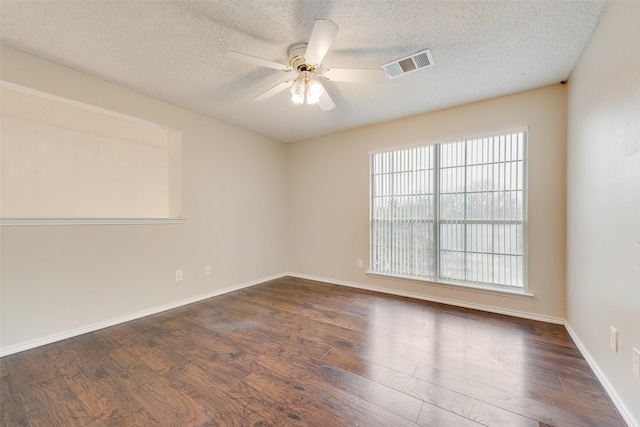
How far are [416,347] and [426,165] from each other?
2236mm

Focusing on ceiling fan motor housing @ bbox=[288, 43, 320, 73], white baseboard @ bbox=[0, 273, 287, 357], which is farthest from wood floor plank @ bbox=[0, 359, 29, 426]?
ceiling fan motor housing @ bbox=[288, 43, 320, 73]

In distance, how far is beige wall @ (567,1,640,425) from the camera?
1.33 m

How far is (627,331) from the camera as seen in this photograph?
53.4 inches

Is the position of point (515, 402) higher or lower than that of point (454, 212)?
lower

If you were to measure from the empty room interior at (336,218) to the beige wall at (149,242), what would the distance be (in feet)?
0.07

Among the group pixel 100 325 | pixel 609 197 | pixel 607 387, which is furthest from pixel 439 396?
pixel 100 325

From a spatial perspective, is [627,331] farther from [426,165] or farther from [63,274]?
[63,274]

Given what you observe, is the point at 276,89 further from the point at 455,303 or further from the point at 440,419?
the point at 455,303

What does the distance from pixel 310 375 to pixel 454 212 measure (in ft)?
8.22

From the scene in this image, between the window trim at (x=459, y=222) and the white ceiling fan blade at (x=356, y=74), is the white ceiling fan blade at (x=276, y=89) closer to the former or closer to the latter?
the white ceiling fan blade at (x=356, y=74)

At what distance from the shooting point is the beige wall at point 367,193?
256 centimetres

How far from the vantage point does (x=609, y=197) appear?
1.58m

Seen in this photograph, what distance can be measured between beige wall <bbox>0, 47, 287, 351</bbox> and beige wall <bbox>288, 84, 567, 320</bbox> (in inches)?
21.9

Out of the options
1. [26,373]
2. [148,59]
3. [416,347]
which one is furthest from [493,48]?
[26,373]
